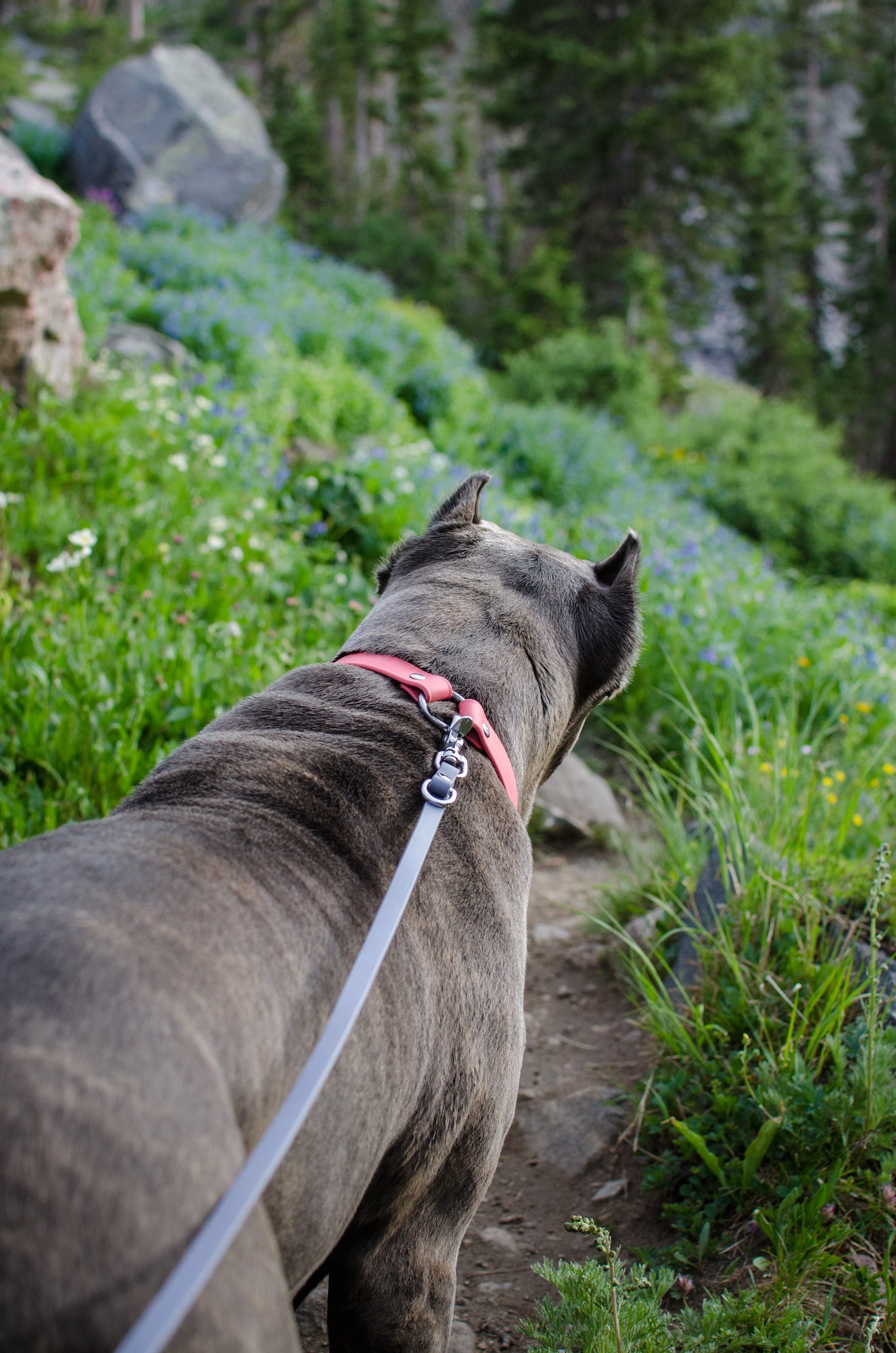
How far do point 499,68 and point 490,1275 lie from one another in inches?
812

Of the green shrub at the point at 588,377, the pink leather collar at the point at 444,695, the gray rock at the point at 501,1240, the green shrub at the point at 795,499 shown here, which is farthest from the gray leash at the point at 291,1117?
the green shrub at the point at 588,377

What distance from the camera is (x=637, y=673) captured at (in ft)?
17.7

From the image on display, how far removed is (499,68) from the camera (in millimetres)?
18109

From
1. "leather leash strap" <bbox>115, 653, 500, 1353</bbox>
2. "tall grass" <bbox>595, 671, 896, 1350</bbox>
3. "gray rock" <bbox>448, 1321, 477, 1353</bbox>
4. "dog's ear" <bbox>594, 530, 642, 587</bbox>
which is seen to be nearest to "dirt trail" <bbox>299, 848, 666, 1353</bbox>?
"gray rock" <bbox>448, 1321, 477, 1353</bbox>

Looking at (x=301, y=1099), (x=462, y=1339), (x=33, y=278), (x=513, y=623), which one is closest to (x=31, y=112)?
(x=33, y=278)

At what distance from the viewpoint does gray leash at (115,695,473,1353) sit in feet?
2.97

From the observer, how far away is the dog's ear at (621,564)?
7.98 feet

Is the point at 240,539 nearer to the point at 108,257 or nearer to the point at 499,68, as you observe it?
the point at 108,257

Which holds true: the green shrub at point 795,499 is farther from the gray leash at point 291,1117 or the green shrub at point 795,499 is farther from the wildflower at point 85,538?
the gray leash at point 291,1117

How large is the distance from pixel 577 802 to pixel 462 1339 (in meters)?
2.66

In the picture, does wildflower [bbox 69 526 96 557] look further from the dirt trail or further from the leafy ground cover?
the dirt trail

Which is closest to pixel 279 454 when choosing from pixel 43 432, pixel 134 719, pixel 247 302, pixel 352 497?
pixel 352 497

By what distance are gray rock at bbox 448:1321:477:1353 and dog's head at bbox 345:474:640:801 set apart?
4.49ft

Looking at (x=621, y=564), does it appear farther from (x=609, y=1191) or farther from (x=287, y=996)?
(x=609, y=1191)
